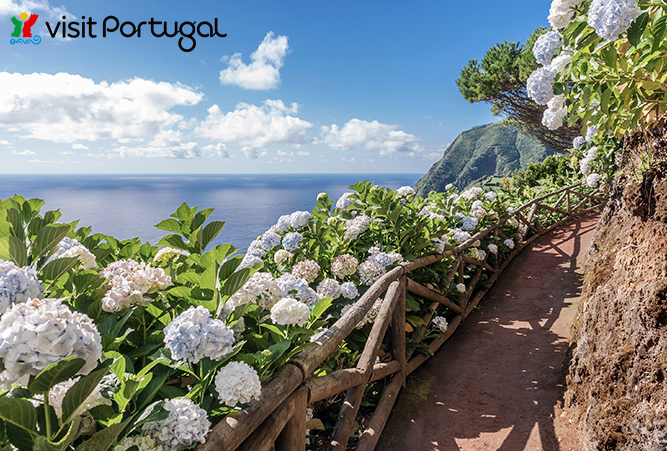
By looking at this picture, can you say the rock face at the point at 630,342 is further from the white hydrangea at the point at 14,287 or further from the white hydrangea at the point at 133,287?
the white hydrangea at the point at 14,287

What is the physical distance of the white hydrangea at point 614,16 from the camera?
155 centimetres

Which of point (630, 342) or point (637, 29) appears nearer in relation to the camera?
point (637, 29)

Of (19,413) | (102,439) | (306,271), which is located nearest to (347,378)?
(306,271)

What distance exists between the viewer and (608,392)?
2.13m

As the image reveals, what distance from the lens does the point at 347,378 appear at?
1.94m

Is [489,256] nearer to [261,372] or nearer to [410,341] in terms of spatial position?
[410,341]

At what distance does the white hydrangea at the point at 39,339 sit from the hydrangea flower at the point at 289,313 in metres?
0.67

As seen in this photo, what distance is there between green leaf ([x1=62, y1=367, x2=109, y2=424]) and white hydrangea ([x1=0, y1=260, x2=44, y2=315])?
344 mm

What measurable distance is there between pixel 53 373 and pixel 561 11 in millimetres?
2786

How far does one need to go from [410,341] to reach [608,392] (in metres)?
1.35

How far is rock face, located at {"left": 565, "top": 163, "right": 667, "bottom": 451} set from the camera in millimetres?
1842

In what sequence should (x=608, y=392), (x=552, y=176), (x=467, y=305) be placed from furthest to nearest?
(x=552, y=176) → (x=467, y=305) → (x=608, y=392)

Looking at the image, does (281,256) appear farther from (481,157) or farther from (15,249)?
(481,157)

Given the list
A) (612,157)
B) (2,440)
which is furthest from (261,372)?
(612,157)
